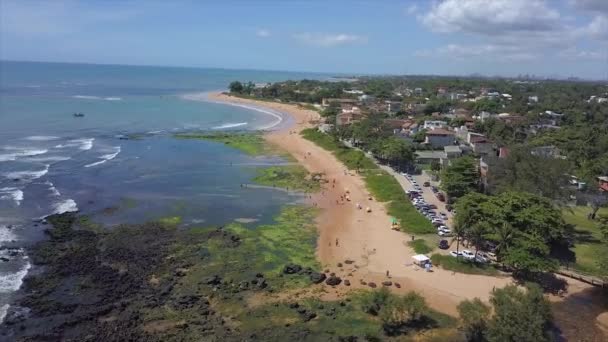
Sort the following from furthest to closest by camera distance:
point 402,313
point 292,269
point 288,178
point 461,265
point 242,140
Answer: point 242,140 → point 288,178 → point 461,265 → point 292,269 → point 402,313

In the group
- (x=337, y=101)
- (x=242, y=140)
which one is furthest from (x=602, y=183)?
(x=337, y=101)

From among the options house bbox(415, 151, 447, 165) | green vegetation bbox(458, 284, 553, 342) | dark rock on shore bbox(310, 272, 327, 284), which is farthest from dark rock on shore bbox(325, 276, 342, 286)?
house bbox(415, 151, 447, 165)

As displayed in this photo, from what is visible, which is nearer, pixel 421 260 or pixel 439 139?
pixel 421 260

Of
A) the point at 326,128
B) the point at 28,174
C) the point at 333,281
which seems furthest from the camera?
the point at 326,128

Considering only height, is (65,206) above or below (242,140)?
below

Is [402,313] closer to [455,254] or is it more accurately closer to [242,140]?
[455,254]

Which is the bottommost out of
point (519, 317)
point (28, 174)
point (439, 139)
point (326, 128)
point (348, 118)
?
point (28, 174)

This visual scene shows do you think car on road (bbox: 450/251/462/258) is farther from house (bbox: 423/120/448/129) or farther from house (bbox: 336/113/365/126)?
house (bbox: 336/113/365/126)
